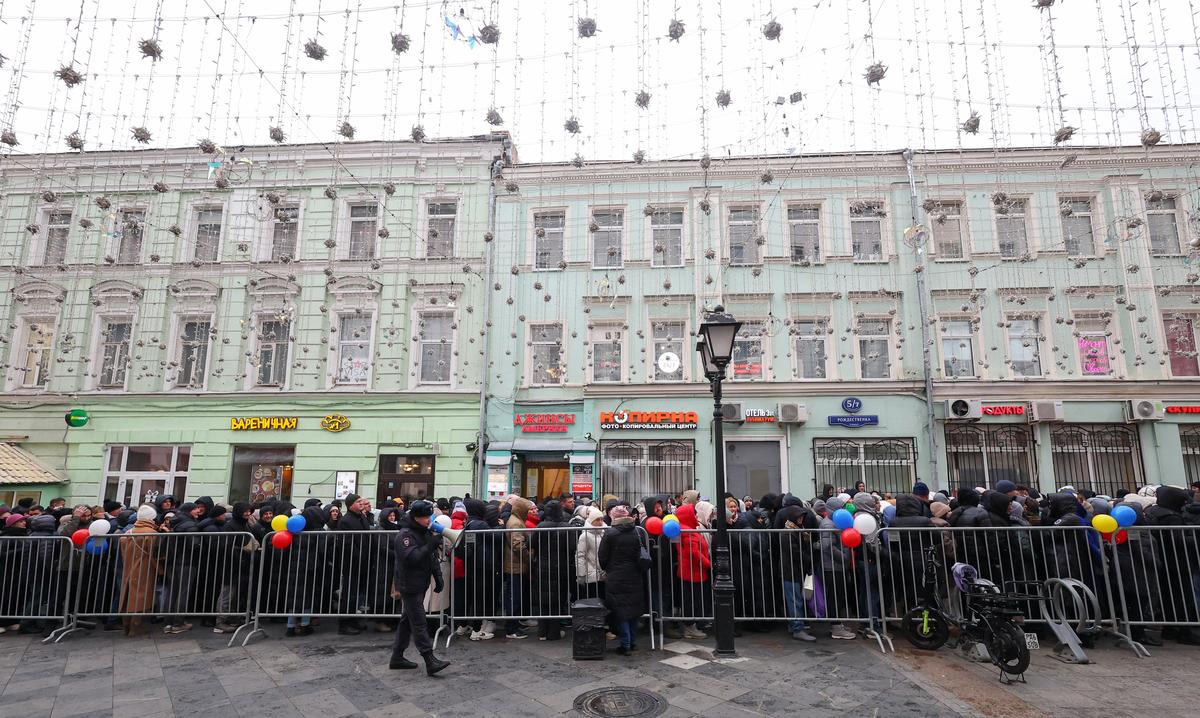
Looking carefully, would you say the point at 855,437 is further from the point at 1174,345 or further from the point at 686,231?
the point at 1174,345

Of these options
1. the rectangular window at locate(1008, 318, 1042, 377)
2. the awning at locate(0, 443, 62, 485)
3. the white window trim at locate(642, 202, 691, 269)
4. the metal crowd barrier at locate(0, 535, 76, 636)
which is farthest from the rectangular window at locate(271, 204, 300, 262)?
the rectangular window at locate(1008, 318, 1042, 377)

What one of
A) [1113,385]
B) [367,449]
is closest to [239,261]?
[367,449]

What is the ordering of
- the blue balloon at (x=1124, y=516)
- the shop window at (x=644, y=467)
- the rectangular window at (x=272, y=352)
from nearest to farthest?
the blue balloon at (x=1124, y=516)
the shop window at (x=644, y=467)
the rectangular window at (x=272, y=352)

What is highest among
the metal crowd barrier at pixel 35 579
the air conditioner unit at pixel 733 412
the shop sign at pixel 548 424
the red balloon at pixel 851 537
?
the air conditioner unit at pixel 733 412

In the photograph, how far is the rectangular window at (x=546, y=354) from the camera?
1911cm

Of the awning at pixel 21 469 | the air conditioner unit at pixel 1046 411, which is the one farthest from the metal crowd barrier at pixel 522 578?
the awning at pixel 21 469

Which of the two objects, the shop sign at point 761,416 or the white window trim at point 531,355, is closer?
the shop sign at point 761,416

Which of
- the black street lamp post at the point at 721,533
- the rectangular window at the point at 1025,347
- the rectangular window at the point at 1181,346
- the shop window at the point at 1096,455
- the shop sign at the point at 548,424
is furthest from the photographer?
the shop sign at the point at 548,424

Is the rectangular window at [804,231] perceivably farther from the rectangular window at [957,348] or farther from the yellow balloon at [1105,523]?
the yellow balloon at [1105,523]

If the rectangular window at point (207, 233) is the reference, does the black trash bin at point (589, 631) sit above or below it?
below

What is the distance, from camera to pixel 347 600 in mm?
8469

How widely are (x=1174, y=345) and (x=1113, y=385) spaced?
2.46 m

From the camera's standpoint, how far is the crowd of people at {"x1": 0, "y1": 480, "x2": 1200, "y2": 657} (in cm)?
762

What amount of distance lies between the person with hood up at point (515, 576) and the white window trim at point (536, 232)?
40.9ft
